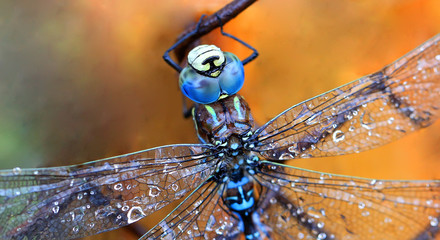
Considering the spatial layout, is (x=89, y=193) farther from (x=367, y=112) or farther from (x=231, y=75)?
(x=367, y=112)


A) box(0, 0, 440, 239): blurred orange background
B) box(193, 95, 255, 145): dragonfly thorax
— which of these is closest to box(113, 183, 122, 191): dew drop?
box(0, 0, 440, 239): blurred orange background

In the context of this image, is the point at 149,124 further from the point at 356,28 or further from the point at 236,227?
the point at 356,28

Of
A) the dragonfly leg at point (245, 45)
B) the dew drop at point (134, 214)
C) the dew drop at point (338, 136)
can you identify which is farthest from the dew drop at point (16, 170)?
the dew drop at point (338, 136)

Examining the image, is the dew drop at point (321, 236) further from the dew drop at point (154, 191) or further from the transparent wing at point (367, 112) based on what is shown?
the dew drop at point (154, 191)

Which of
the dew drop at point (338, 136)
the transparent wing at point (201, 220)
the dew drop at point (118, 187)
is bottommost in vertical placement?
the transparent wing at point (201, 220)

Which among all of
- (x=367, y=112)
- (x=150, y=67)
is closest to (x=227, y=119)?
(x=150, y=67)

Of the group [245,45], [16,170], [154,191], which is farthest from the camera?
[245,45]

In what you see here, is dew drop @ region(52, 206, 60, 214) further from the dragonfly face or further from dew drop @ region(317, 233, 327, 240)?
dew drop @ region(317, 233, 327, 240)
